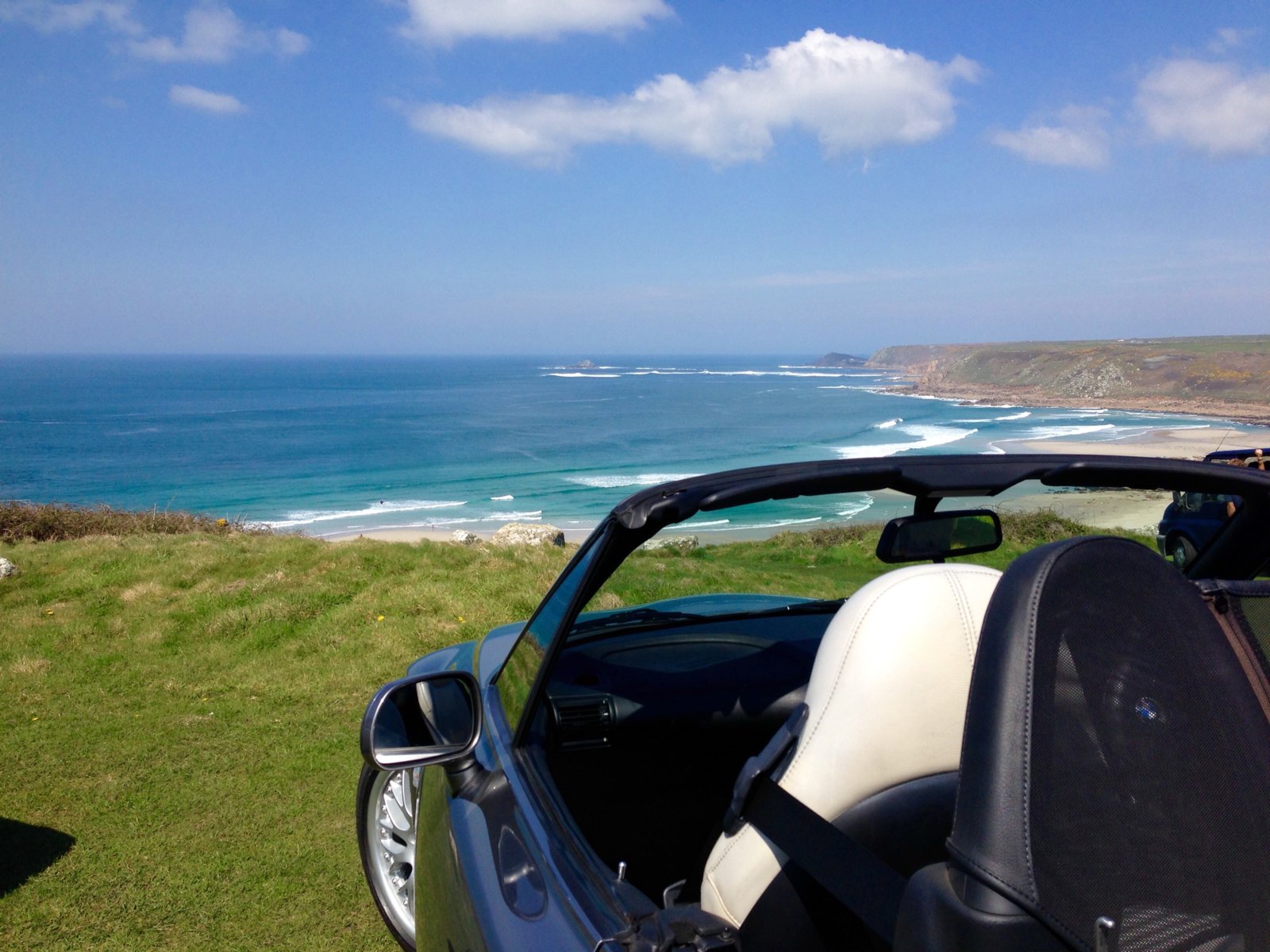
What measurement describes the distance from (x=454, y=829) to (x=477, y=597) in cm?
580

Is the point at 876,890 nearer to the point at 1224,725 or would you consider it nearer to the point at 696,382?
the point at 1224,725

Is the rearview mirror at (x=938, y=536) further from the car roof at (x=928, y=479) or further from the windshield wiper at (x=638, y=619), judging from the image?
the windshield wiper at (x=638, y=619)

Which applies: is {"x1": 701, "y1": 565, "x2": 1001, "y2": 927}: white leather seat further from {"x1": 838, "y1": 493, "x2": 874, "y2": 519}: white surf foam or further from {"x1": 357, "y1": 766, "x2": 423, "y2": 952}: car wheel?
{"x1": 357, "y1": 766, "x2": 423, "y2": 952}: car wheel

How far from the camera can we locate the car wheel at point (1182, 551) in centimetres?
232

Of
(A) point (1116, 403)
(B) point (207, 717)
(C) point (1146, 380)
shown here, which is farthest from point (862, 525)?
(C) point (1146, 380)

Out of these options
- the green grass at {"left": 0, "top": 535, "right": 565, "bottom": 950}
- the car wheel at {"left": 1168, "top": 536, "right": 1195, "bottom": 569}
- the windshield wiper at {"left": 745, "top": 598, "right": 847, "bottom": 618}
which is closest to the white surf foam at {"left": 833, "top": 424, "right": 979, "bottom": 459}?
the green grass at {"left": 0, "top": 535, "right": 565, "bottom": 950}

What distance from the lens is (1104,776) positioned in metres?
1.11

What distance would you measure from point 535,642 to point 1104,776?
57.4 inches

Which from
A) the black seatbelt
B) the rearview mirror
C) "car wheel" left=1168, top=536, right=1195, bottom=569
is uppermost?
the rearview mirror

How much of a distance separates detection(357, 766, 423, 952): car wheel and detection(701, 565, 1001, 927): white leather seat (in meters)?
1.78

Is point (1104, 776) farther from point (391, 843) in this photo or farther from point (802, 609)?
point (391, 843)

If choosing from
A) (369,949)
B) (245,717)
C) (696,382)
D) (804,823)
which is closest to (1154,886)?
(804,823)

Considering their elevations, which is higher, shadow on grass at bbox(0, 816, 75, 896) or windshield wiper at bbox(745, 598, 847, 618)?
windshield wiper at bbox(745, 598, 847, 618)

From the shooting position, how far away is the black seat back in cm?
Answer: 105
